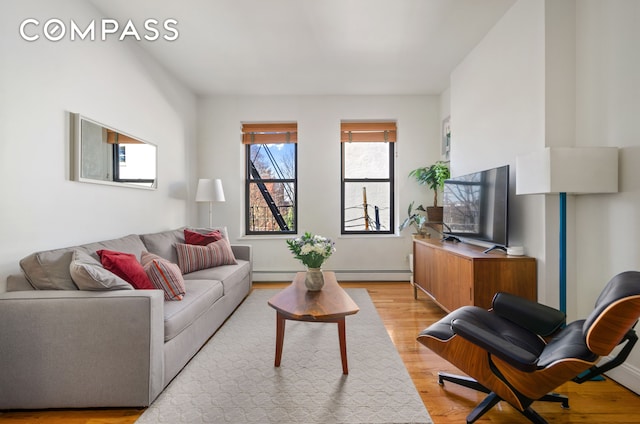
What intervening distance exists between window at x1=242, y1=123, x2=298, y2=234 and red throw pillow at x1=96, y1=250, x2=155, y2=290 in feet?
8.95

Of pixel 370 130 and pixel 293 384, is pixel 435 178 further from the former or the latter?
pixel 293 384

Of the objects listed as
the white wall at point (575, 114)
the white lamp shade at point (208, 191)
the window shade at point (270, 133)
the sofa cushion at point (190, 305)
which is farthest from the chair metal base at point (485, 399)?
the window shade at point (270, 133)

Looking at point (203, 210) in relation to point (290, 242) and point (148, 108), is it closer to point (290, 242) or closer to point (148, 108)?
point (148, 108)

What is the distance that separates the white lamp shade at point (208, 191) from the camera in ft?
13.6

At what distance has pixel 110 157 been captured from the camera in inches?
108

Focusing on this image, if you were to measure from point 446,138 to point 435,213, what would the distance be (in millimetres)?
1068

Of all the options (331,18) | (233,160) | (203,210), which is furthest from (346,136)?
(203,210)

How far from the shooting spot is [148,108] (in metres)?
3.40

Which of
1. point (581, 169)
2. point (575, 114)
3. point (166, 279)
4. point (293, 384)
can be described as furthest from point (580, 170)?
point (166, 279)

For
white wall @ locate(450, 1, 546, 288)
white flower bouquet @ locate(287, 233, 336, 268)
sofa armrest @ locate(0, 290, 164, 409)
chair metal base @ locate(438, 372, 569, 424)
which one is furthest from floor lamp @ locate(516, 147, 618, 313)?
sofa armrest @ locate(0, 290, 164, 409)

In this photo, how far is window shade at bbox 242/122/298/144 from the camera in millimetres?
4719

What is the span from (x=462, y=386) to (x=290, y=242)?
1.54 metres

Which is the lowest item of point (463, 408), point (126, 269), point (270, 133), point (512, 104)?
point (463, 408)

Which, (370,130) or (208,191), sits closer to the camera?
(208,191)
